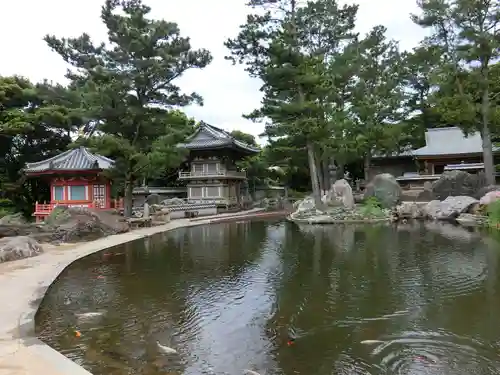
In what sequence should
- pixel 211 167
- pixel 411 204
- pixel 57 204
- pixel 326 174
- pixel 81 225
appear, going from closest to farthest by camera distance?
pixel 81 225 → pixel 411 204 → pixel 57 204 → pixel 326 174 → pixel 211 167

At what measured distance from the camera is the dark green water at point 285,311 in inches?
196

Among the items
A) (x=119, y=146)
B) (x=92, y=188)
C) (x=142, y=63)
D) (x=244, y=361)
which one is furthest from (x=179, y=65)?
(x=244, y=361)

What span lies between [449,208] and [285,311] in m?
17.5

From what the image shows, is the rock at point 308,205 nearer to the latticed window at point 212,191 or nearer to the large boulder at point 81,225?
the latticed window at point 212,191

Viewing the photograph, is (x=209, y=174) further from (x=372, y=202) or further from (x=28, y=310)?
(x=28, y=310)

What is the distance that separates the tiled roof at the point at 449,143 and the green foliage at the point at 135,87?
820 inches

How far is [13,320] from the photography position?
243 inches

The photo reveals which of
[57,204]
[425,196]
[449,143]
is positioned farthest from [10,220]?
[449,143]

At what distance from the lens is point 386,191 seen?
82.0 feet

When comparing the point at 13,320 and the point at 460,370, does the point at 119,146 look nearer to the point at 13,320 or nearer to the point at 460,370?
the point at 13,320

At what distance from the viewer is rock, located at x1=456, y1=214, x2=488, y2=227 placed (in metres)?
18.5

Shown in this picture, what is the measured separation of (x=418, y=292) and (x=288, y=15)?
21.2 m

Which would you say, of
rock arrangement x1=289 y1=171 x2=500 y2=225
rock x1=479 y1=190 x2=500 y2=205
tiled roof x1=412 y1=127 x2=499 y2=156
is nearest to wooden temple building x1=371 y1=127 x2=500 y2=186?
tiled roof x1=412 y1=127 x2=499 y2=156

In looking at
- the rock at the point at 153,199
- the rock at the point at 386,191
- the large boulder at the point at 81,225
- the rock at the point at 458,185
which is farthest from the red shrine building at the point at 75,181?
the rock at the point at 458,185
